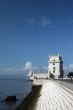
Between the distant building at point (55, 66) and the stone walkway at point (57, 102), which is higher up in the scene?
the distant building at point (55, 66)

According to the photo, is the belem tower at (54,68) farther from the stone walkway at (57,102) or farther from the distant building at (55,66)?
the stone walkway at (57,102)

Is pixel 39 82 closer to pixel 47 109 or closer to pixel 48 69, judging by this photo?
pixel 48 69

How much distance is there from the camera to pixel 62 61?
184750mm

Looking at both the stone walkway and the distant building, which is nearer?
the stone walkway

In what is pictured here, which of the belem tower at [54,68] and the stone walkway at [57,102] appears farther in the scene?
the belem tower at [54,68]

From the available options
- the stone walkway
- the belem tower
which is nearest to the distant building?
the belem tower

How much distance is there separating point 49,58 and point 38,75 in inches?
534

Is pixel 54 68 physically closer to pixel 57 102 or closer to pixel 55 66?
pixel 55 66

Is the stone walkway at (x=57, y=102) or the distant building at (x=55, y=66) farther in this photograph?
the distant building at (x=55, y=66)

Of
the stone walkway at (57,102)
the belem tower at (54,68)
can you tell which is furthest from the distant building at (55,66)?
the stone walkway at (57,102)

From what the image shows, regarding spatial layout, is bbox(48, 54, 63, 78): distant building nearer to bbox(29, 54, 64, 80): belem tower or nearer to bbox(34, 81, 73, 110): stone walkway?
bbox(29, 54, 64, 80): belem tower

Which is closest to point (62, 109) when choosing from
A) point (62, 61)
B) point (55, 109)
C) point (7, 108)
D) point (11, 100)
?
point (55, 109)

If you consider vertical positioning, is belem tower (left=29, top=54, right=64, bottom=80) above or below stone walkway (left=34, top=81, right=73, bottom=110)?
above

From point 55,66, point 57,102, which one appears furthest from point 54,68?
point 57,102
